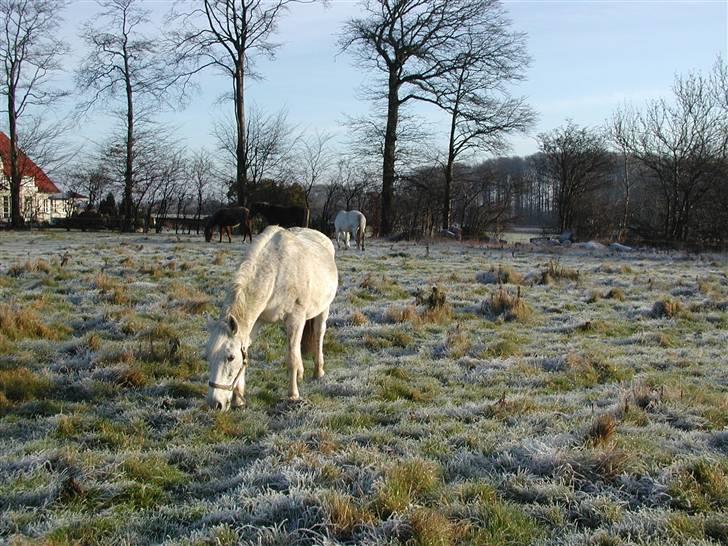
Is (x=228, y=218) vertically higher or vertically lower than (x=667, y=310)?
higher

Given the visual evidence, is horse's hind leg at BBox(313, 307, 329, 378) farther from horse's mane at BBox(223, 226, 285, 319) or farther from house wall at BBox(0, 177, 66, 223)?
house wall at BBox(0, 177, 66, 223)

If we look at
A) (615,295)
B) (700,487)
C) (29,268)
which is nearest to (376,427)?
(700,487)

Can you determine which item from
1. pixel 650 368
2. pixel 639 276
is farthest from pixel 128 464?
pixel 639 276

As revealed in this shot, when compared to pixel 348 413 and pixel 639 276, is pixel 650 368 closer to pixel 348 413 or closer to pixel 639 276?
pixel 348 413

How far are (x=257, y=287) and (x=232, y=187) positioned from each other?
3090 centimetres

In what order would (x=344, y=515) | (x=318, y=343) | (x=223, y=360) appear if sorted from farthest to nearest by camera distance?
(x=318, y=343), (x=223, y=360), (x=344, y=515)

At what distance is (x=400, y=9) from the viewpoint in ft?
91.5

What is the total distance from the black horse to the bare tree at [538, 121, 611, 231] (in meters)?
21.2

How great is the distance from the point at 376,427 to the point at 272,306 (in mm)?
1511

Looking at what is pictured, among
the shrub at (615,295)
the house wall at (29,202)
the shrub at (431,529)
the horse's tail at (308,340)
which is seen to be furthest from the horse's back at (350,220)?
the house wall at (29,202)

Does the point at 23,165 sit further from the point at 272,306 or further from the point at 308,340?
the point at 272,306

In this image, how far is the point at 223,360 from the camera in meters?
4.62

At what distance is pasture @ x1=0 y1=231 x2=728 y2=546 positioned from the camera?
10.5ft

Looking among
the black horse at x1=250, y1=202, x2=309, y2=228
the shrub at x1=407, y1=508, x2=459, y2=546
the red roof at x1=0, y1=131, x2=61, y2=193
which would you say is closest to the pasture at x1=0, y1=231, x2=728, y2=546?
the shrub at x1=407, y1=508, x2=459, y2=546
